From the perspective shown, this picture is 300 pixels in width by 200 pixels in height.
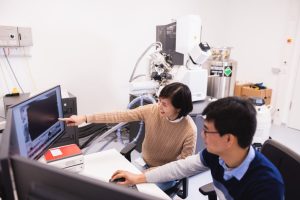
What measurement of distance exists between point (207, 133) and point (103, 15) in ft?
8.41

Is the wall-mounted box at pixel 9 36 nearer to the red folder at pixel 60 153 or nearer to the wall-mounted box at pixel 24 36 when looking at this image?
the wall-mounted box at pixel 24 36

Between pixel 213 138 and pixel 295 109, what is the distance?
3.52 m

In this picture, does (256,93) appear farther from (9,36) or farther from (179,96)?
(9,36)

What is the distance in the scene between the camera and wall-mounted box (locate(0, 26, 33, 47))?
7.62 ft

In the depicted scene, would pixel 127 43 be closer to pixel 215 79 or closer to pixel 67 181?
pixel 215 79

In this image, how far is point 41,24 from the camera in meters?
2.61

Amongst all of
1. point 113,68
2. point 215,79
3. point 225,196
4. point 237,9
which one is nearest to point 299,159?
point 225,196

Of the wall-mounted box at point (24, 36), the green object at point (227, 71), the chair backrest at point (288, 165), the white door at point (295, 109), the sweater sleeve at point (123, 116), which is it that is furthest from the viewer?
the white door at point (295, 109)

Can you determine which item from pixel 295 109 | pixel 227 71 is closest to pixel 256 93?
pixel 295 109

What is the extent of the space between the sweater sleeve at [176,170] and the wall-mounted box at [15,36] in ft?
6.77

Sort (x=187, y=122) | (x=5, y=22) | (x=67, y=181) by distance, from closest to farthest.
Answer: (x=67, y=181) → (x=187, y=122) → (x=5, y=22)

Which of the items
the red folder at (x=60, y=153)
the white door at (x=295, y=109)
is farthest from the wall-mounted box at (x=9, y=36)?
the white door at (x=295, y=109)

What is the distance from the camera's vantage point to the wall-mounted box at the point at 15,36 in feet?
7.62

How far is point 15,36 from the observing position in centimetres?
240
